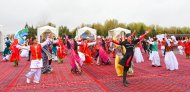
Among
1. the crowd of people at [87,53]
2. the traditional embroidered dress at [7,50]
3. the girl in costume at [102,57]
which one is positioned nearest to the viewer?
the crowd of people at [87,53]

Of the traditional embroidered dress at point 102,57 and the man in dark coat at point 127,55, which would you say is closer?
the man in dark coat at point 127,55

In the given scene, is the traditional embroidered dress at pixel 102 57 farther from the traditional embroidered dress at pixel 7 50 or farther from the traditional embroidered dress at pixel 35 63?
the traditional embroidered dress at pixel 7 50

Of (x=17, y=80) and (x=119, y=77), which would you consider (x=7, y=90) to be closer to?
(x=17, y=80)

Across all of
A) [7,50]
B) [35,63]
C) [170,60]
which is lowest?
[170,60]

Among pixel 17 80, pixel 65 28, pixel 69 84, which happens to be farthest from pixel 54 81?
pixel 65 28

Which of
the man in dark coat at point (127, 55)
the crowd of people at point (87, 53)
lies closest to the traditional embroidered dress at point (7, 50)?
the crowd of people at point (87, 53)

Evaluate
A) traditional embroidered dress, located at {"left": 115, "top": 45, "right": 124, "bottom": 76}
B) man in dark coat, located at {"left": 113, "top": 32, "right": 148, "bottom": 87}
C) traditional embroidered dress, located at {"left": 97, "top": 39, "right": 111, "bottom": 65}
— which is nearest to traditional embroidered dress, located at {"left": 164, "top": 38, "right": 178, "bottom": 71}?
traditional embroidered dress, located at {"left": 115, "top": 45, "right": 124, "bottom": 76}

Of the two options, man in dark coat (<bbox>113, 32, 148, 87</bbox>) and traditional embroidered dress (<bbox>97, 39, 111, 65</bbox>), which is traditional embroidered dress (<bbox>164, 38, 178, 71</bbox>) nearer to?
traditional embroidered dress (<bbox>97, 39, 111, 65</bbox>)

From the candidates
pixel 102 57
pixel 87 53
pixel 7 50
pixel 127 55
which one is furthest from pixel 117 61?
pixel 7 50

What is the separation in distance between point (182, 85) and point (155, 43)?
18.8 ft

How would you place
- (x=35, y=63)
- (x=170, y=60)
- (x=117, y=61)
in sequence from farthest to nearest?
(x=170, y=60) < (x=117, y=61) < (x=35, y=63)

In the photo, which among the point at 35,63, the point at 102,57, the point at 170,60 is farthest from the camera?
the point at 102,57

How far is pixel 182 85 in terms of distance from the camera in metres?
8.34

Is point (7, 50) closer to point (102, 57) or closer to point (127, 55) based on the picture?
point (102, 57)
